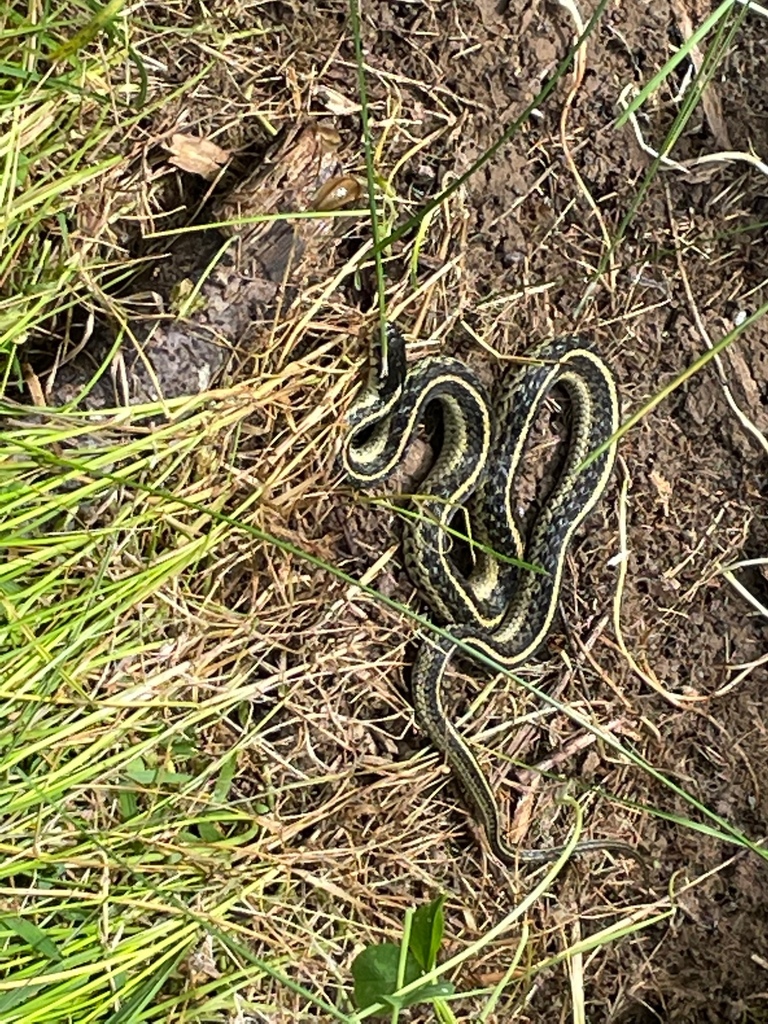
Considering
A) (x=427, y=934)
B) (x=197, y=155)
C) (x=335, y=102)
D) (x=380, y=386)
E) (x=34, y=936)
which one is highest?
(x=335, y=102)

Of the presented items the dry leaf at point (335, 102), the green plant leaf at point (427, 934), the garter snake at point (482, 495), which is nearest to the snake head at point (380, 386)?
the garter snake at point (482, 495)

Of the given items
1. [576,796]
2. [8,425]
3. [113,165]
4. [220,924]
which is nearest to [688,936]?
[576,796]

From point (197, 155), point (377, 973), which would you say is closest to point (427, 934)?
point (377, 973)

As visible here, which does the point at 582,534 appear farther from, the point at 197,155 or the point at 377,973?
the point at 197,155

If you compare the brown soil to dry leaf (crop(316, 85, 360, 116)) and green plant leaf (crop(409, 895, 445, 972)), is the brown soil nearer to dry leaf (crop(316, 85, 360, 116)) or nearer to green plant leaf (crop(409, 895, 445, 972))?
dry leaf (crop(316, 85, 360, 116))

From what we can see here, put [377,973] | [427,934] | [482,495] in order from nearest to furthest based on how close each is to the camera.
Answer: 1. [427,934]
2. [377,973]
3. [482,495]
